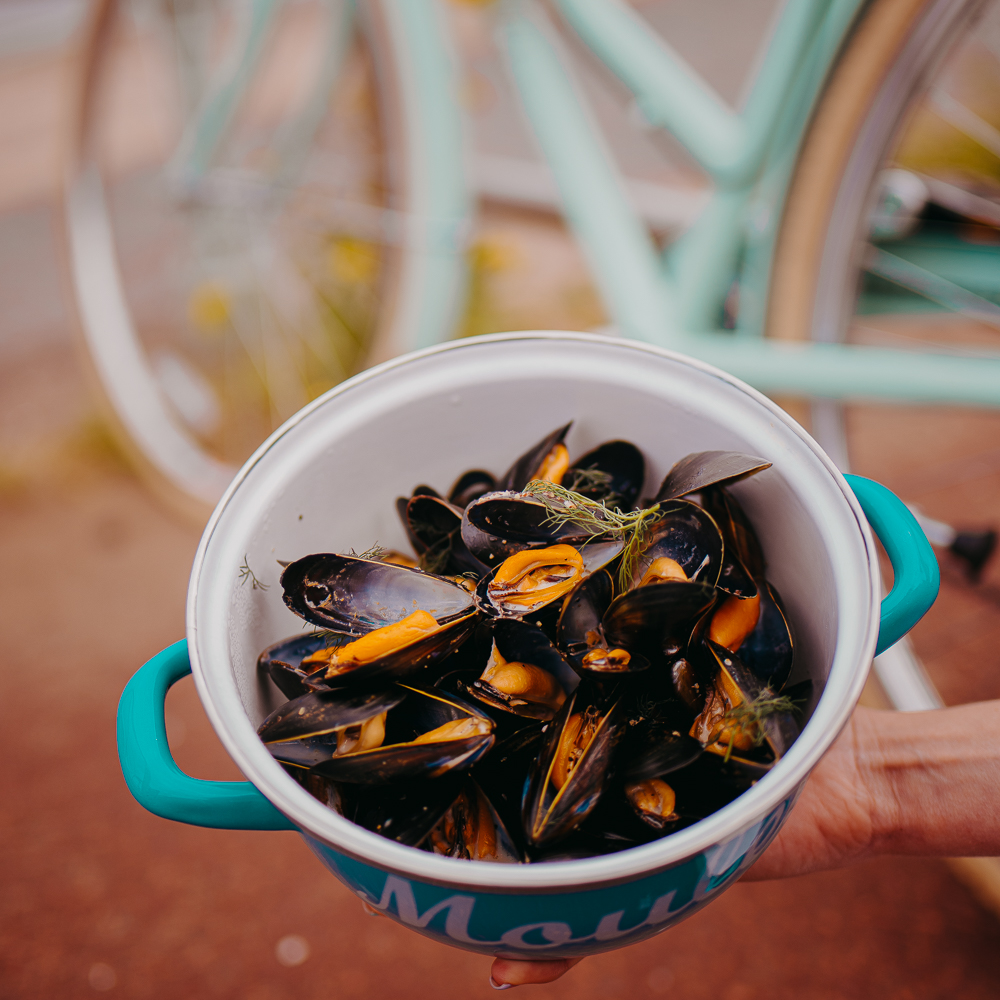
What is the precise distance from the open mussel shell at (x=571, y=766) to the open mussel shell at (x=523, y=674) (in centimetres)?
2

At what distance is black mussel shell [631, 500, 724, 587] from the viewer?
54cm

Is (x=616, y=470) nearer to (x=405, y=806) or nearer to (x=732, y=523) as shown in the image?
(x=732, y=523)

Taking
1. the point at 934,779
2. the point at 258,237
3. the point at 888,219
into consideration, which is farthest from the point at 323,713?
the point at 258,237

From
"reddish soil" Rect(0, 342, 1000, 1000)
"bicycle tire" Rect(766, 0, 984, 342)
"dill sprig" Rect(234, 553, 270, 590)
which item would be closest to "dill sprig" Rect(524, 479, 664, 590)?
"dill sprig" Rect(234, 553, 270, 590)

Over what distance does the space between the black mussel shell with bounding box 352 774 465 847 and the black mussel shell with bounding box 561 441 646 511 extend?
0.27 metres

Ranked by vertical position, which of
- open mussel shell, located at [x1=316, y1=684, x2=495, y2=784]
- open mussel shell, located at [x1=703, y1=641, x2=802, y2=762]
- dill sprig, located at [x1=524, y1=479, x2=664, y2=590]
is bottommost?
open mussel shell, located at [x1=316, y1=684, x2=495, y2=784]

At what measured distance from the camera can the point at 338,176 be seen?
2.24 m

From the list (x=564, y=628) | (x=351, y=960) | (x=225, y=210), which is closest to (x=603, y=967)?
(x=351, y=960)

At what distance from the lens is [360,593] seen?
56 centimetres

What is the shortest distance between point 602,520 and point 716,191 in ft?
2.29

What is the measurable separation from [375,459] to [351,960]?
859 millimetres

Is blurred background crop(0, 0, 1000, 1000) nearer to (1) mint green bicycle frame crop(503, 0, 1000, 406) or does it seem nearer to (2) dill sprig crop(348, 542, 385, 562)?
(1) mint green bicycle frame crop(503, 0, 1000, 406)

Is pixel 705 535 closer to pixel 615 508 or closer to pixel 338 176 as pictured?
pixel 615 508

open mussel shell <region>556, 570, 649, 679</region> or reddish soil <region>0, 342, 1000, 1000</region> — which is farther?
reddish soil <region>0, 342, 1000, 1000</region>
